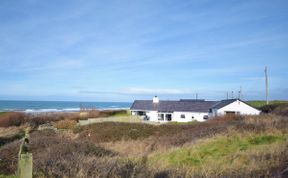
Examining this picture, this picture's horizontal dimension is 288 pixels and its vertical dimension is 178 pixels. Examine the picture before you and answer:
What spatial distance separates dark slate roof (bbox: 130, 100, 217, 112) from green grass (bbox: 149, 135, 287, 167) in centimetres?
3831

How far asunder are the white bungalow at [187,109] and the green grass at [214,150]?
1260 inches

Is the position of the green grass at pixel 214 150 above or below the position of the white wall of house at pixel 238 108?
below

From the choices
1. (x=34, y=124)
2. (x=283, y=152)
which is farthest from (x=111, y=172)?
(x=34, y=124)

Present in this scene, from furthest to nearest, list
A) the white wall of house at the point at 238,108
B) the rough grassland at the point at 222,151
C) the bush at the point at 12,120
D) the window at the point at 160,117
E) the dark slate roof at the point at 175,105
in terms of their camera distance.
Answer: the window at the point at 160,117 → the dark slate roof at the point at 175,105 → the white wall of house at the point at 238,108 → the bush at the point at 12,120 → the rough grassland at the point at 222,151

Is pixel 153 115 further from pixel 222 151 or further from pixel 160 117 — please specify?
pixel 222 151

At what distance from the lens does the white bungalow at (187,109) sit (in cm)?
5025

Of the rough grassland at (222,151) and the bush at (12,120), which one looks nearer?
the rough grassland at (222,151)

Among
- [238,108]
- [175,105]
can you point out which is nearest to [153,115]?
[175,105]

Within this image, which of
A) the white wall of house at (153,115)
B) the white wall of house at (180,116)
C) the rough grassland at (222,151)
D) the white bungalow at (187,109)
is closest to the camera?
the rough grassland at (222,151)

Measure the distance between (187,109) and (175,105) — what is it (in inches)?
122

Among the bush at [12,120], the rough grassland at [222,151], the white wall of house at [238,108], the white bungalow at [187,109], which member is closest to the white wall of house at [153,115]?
the white bungalow at [187,109]

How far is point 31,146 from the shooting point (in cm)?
1284

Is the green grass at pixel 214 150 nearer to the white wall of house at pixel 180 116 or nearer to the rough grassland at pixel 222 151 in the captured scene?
the rough grassland at pixel 222 151

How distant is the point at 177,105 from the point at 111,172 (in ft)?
179
